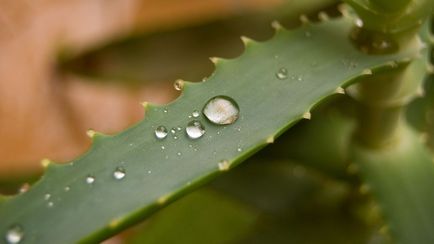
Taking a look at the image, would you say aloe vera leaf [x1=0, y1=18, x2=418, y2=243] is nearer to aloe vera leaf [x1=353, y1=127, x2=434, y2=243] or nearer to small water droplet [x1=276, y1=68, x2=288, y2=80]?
small water droplet [x1=276, y1=68, x2=288, y2=80]

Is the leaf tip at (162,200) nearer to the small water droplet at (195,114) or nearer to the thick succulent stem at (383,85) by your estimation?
the small water droplet at (195,114)

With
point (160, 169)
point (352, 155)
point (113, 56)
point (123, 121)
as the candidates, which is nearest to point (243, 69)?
point (160, 169)

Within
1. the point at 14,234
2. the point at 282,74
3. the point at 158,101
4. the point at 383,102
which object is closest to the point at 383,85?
the point at 383,102

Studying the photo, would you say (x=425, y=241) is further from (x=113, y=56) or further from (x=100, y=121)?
(x=100, y=121)

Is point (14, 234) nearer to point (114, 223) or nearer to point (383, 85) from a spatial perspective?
point (114, 223)

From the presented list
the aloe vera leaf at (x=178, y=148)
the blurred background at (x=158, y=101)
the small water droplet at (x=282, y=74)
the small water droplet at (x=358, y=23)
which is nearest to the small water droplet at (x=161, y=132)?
the aloe vera leaf at (x=178, y=148)

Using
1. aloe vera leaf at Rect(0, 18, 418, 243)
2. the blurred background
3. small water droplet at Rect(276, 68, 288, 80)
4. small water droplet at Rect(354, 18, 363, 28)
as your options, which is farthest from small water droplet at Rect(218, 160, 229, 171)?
the blurred background
